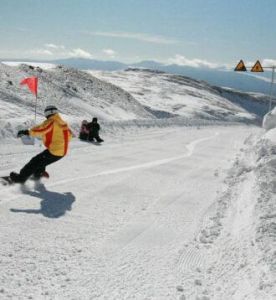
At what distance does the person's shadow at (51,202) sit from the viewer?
6.71 m

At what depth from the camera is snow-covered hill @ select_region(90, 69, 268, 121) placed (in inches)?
1911

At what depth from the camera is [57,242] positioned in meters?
5.58

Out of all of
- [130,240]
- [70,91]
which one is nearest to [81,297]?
[130,240]

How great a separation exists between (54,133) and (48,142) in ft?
0.67

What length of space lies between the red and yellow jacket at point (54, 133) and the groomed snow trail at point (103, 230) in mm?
665

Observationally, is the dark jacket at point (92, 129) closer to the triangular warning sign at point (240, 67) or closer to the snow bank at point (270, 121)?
the snow bank at point (270, 121)

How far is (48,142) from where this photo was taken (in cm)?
852

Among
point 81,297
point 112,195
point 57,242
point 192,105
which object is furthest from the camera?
point 192,105

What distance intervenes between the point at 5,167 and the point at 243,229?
228 inches

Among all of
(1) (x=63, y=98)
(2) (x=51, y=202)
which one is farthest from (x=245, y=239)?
(1) (x=63, y=98)

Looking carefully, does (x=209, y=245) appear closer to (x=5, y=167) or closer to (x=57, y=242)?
(x=57, y=242)

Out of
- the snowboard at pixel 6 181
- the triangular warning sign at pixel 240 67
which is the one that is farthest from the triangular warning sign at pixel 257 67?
the snowboard at pixel 6 181

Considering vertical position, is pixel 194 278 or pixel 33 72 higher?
pixel 33 72

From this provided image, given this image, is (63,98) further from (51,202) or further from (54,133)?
(51,202)
